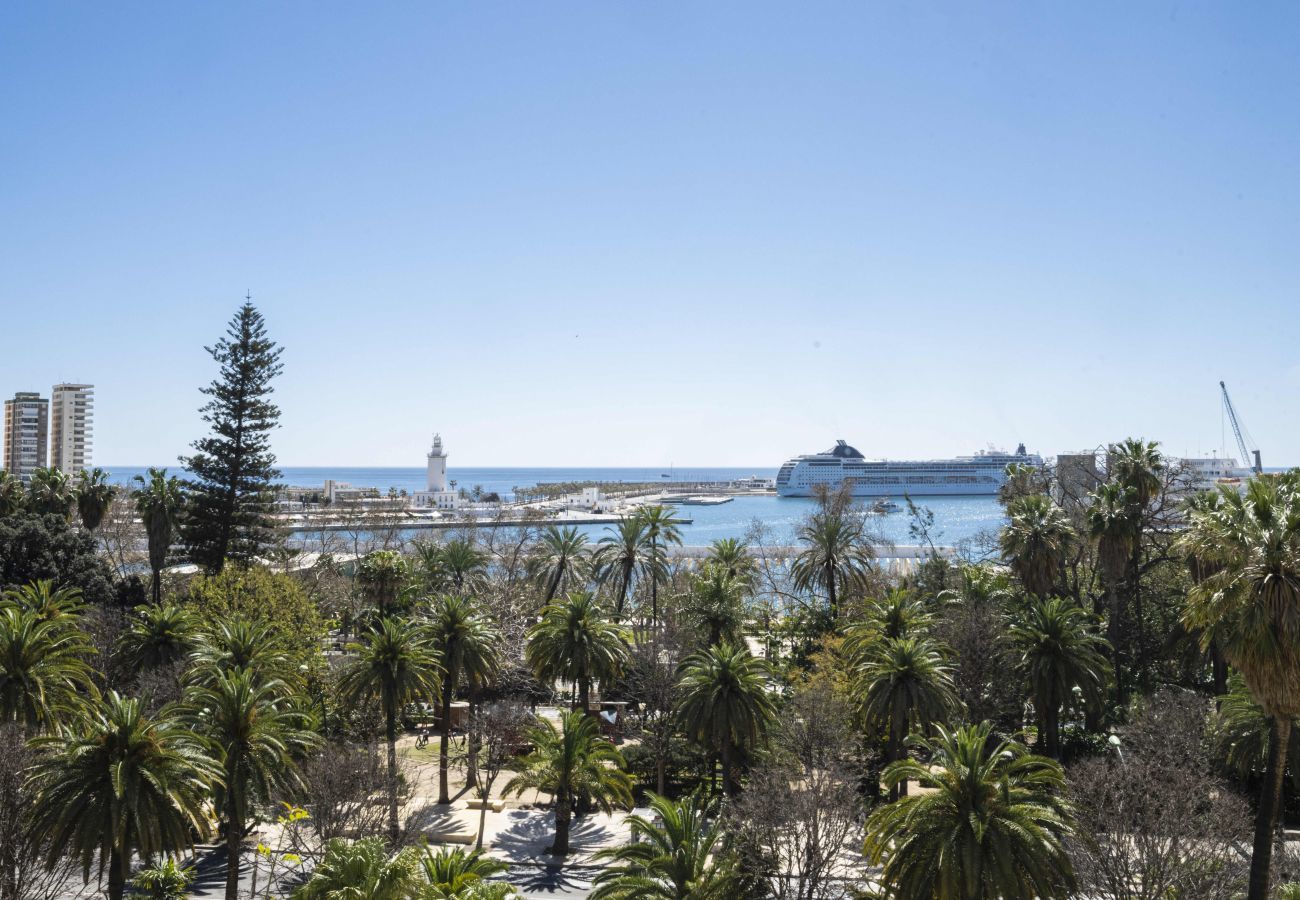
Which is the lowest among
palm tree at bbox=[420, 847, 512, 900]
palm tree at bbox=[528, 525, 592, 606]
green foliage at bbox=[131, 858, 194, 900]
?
green foliage at bbox=[131, 858, 194, 900]

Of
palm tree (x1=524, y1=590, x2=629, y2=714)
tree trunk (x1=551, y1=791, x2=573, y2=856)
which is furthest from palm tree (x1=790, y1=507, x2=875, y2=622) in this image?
tree trunk (x1=551, y1=791, x2=573, y2=856)

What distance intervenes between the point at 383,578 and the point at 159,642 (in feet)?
41.1

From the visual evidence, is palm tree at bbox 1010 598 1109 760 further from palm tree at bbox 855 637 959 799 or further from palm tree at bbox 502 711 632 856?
palm tree at bbox 502 711 632 856

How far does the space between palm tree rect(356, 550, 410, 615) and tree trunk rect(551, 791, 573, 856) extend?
19202 mm

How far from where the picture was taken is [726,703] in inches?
1048

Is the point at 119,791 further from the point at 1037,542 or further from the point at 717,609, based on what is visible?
the point at 1037,542

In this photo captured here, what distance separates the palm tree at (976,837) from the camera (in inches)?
572

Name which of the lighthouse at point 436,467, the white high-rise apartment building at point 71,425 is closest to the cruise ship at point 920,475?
the lighthouse at point 436,467

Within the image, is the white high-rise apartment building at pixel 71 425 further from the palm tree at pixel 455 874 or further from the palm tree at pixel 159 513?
the palm tree at pixel 455 874

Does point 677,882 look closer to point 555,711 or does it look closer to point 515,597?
point 555,711

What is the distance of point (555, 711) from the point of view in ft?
132

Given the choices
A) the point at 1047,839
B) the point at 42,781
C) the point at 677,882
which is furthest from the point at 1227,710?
the point at 42,781

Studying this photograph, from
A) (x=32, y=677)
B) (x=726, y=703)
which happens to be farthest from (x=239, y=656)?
(x=726, y=703)

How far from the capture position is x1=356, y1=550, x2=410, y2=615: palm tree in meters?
43.1
